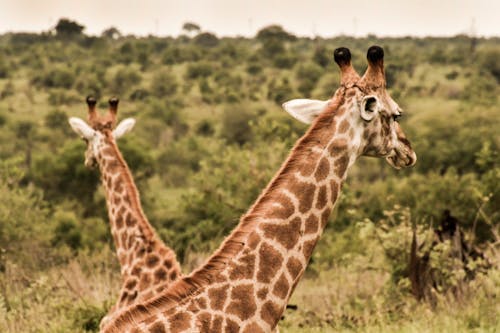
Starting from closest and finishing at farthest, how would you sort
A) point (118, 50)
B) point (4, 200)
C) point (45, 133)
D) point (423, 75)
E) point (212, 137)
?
1. point (4, 200)
2. point (45, 133)
3. point (212, 137)
4. point (423, 75)
5. point (118, 50)

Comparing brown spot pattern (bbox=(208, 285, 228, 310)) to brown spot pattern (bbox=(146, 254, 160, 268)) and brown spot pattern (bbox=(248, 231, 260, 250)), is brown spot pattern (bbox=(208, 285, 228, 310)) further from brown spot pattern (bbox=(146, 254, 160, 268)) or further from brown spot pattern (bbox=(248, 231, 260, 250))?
brown spot pattern (bbox=(146, 254, 160, 268))

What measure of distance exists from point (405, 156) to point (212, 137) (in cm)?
3106

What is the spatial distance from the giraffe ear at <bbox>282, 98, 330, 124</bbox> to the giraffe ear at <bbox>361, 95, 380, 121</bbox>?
19 cm

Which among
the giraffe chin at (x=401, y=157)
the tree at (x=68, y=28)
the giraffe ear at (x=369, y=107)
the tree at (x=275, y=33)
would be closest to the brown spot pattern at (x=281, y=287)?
the giraffe ear at (x=369, y=107)

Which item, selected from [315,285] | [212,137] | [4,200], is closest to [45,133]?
[212,137]

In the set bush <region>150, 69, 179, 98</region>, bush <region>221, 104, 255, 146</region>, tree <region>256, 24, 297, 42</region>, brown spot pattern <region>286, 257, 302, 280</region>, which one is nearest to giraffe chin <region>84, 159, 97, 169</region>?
brown spot pattern <region>286, 257, 302, 280</region>

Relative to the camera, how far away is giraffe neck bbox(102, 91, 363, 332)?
11.8ft

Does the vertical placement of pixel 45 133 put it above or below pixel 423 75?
below

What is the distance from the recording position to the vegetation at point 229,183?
8383 millimetres

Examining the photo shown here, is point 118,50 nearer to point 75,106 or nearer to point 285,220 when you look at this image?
point 75,106

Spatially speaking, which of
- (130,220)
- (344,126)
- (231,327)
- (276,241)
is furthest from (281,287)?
(130,220)

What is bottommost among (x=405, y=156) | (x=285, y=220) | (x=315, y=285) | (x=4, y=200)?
(x=315, y=285)

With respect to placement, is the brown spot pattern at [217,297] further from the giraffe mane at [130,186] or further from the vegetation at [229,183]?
the vegetation at [229,183]

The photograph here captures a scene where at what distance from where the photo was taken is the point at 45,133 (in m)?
30.5
